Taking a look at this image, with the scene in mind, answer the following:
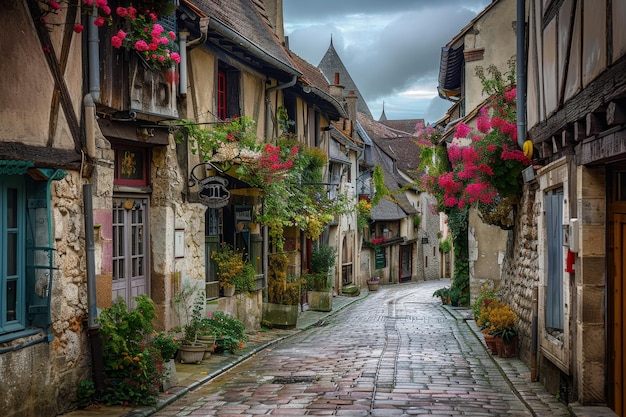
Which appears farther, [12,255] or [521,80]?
[521,80]

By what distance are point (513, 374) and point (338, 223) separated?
18.1 metres

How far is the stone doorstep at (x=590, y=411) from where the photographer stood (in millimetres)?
7656

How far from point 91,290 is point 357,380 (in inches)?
150

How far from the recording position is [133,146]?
1134 centimetres

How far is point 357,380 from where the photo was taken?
10531 mm

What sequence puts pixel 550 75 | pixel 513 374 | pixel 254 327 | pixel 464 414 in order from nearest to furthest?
pixel 464 414 < pixel 550 75 < pixel 513 374 < pixel 254 327

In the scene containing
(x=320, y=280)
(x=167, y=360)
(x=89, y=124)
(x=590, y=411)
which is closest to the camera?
(x=590, y=411)

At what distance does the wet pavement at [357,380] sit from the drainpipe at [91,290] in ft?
1.38

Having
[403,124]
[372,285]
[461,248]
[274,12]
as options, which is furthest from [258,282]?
[403,124]

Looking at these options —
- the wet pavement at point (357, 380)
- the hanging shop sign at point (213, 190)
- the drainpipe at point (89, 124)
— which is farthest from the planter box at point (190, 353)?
the drainpipe at point (89, 124)

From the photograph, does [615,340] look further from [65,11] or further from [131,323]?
[65,11]

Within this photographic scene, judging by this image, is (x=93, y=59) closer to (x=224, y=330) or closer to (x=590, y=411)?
(x=224, y=330)

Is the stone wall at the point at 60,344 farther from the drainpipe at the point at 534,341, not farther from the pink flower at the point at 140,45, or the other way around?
the drainpipe at the point at 534,341

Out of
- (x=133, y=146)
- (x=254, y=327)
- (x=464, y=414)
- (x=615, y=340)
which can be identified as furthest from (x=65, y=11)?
(x=254, y=327)
